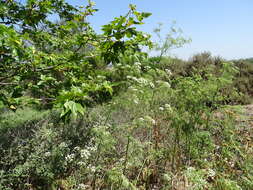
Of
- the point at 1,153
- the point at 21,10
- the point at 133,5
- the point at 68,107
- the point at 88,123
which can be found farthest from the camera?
the point at 88,123

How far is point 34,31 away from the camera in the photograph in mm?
1894

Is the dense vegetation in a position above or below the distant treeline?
below

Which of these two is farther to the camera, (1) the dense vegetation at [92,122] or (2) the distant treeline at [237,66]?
(2) the distant treeline at [237,66]

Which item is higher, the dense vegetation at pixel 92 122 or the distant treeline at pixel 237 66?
the distant treeline at pixel 237 66

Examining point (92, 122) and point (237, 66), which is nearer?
point (92, 122)

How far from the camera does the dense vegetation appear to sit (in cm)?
134

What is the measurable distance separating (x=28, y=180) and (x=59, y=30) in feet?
6.56

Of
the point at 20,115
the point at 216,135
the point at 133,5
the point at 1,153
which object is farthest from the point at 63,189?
the point at 20,115

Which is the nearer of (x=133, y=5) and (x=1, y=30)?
(x=1, y=30)

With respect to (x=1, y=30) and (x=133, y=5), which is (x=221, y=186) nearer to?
(x=133, y=5)

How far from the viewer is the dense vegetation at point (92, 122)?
1338 mm

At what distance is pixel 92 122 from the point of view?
379cm

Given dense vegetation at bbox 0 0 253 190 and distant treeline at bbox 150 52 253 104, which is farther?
distant treeline at bbox 150 52 253 104

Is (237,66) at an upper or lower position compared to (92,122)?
upper
